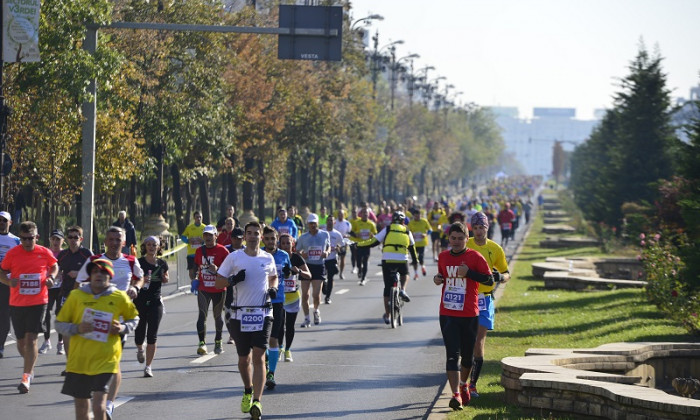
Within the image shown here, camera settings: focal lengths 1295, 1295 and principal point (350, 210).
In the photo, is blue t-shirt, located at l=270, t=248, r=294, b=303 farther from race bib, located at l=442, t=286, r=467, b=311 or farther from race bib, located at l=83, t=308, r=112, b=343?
race bib, located at l=83, t=308, r=112, b=343

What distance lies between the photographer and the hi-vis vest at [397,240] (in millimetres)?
22016

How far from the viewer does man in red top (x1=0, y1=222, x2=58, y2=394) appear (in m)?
14.4

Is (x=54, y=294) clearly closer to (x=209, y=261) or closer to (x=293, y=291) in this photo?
(x=209, y=261)

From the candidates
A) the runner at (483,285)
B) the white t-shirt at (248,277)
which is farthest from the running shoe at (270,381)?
the runner at (483,285)

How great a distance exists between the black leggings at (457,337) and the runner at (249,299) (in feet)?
5.79

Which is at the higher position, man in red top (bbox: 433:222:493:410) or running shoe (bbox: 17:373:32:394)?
man in red top (bbox: 433:222:493:410)

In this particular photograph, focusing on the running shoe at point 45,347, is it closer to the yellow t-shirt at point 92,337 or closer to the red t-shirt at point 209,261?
the red t-shirt at point 209,261

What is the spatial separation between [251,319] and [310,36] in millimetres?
13209

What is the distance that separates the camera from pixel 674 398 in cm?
1116

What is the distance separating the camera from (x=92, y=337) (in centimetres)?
1009

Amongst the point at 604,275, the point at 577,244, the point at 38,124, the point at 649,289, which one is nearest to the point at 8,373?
the point at 649,289

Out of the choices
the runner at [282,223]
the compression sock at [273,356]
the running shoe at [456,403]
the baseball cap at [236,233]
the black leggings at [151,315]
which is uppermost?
the baseball cap at [236,233]

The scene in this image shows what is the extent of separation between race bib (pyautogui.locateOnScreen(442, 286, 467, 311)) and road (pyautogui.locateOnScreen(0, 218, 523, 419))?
3.69 ft

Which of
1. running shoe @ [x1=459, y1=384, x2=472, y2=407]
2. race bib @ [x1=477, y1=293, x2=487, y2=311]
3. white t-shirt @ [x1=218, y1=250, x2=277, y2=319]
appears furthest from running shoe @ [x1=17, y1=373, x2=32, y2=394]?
race bib @ [x1=477, y1=293, x2=487, y2=311]
